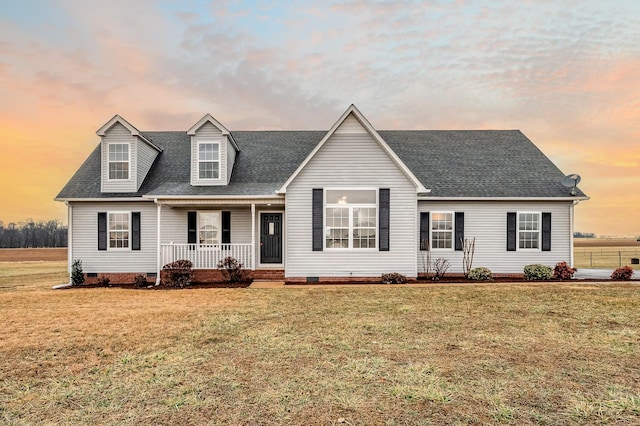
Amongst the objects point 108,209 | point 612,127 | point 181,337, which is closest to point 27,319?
point 181,337

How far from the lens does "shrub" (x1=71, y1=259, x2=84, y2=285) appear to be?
47.9 feet

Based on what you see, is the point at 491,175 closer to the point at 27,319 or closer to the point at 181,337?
the point at 181,337

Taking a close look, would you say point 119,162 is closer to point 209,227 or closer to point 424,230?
point 209,227

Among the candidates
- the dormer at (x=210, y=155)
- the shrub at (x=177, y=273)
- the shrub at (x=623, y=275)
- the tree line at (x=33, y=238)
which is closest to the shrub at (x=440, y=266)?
the shrub at (x=623, y=275)

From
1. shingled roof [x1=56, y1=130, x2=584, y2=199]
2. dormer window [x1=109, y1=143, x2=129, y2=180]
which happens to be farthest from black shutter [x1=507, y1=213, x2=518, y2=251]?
dormer window [x1=109, y1=143, x2=129, y2=180]

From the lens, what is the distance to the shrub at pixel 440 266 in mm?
14430

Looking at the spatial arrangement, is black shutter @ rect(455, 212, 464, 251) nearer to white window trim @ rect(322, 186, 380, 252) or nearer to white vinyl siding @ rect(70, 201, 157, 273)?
white window trim @ rect(322, 186, 380, 252)

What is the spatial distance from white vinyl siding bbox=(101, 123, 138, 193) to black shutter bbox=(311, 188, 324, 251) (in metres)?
8.53

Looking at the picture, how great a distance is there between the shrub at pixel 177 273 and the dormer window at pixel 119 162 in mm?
4993

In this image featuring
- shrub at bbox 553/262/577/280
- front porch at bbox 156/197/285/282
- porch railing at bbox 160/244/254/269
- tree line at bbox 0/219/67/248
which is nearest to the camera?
shrub at bbox 553/262/577/280

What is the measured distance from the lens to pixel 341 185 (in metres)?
13.4

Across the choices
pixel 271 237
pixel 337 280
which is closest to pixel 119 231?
pixel 271 237

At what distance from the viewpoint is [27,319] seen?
8.18 meters

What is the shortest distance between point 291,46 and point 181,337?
16374mm
